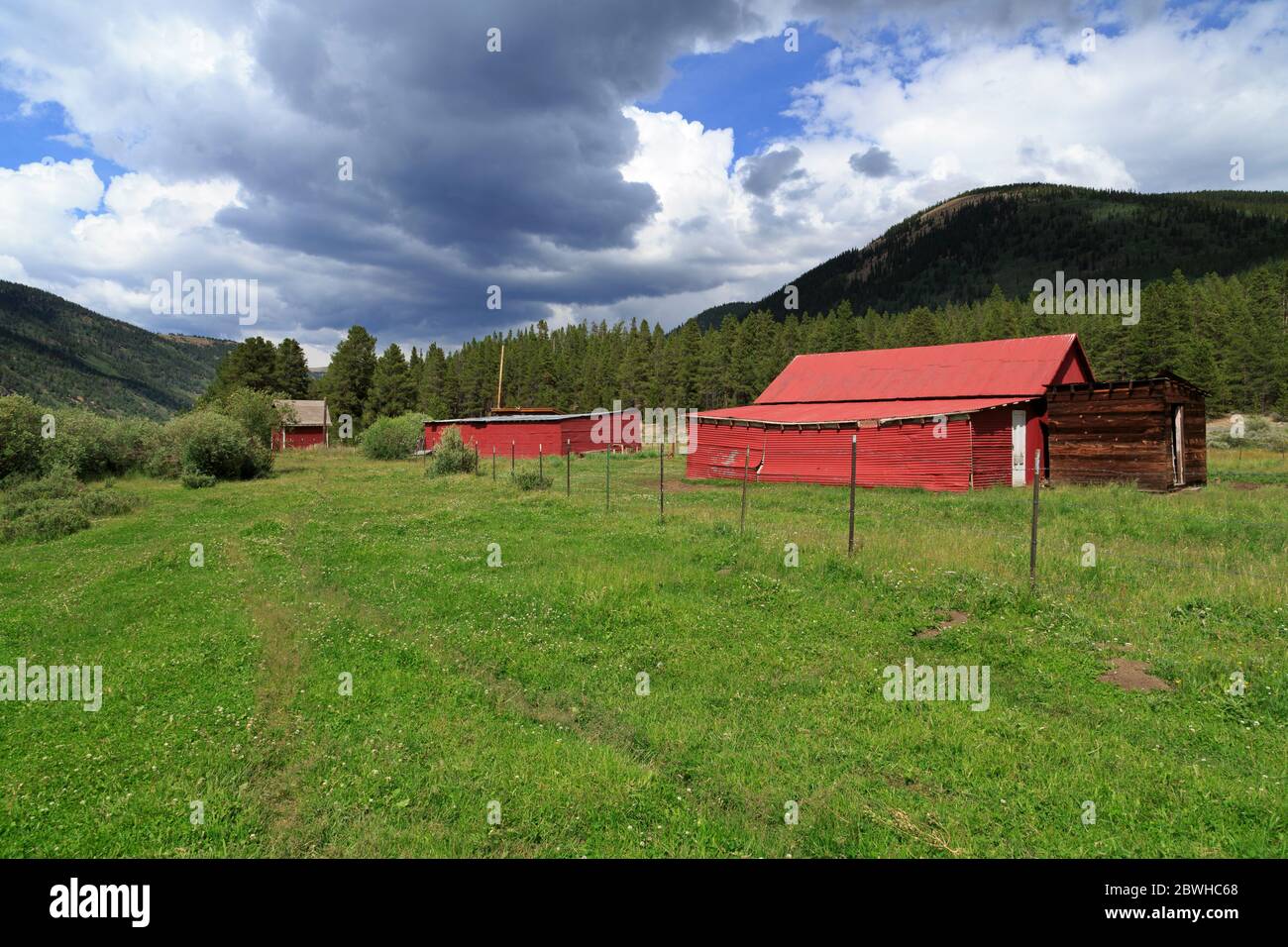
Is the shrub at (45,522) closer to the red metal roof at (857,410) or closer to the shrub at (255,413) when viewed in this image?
the shrub at (255,413)

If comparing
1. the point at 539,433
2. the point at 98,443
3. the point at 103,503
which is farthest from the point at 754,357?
the point at 103,503

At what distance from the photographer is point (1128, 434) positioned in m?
25.9

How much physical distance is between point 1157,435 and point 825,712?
2696 centimetres

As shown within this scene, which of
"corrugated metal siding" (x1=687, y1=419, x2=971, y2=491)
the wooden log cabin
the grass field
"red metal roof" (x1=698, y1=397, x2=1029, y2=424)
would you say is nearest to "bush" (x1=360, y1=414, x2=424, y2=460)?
"corrugated metal siding" (x1=687, y1=419, x2=971, y2=491)

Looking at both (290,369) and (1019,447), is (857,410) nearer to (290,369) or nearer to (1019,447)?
(1019,447)

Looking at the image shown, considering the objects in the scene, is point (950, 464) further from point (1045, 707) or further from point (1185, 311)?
point (1185, 311)

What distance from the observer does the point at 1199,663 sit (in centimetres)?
748

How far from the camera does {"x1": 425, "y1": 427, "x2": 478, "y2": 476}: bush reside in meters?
36.5

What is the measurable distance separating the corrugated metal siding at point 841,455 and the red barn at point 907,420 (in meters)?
0.05

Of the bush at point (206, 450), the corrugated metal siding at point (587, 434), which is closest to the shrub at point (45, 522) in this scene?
the bush at point (206, 450)

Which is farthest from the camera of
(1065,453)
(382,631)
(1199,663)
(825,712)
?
(1065,453)

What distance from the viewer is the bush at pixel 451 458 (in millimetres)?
36531

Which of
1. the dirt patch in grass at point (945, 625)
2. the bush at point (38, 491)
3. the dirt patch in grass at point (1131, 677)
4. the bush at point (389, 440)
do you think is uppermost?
the bush at point (389, 440)

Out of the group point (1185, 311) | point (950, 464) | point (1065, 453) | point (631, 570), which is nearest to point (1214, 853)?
point (631, 570)
